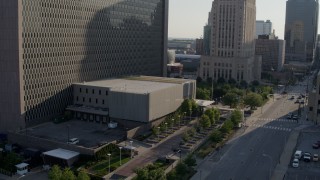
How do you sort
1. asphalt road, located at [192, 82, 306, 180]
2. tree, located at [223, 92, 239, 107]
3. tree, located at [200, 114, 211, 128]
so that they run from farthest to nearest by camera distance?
tree, located at [223, 92, 239, 107] < tree, located at [200, 114, 211, 128] < asphalt road, located at [192, 82, 306, 180]

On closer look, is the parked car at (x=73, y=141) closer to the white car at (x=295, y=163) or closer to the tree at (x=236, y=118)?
the tree at (x=236, y=118)

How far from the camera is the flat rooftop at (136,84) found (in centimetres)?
9257

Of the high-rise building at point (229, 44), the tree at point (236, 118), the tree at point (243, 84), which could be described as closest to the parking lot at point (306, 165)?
the tree at point (236, 118)

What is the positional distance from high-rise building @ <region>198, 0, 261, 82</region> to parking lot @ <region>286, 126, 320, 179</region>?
83.3 meters

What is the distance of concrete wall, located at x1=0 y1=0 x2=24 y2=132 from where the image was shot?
80.9 metres

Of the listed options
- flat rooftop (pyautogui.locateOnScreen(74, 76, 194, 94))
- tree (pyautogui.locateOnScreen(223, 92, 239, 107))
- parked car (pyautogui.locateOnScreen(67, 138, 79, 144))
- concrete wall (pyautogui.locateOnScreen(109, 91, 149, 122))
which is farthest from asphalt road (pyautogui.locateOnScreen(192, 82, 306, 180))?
parked car (pyautogui.locateOnScreen(67, 138, 79, 144))

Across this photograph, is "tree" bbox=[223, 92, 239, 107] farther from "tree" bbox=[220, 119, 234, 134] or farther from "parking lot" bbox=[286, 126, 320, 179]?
"tree" bbox=[220, 119, 234, 134]

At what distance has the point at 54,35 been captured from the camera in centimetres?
9038

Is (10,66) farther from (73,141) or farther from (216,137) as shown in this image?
(216,137)

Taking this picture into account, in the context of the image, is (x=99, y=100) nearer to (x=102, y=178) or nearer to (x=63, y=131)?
(x=63, y=131)

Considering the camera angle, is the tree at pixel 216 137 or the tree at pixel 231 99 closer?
the tree at pixel 216 137

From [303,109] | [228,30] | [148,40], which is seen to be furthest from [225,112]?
[228,30]

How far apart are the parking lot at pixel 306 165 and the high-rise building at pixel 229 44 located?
83262 millimetres

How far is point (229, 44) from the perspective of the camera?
176 m
